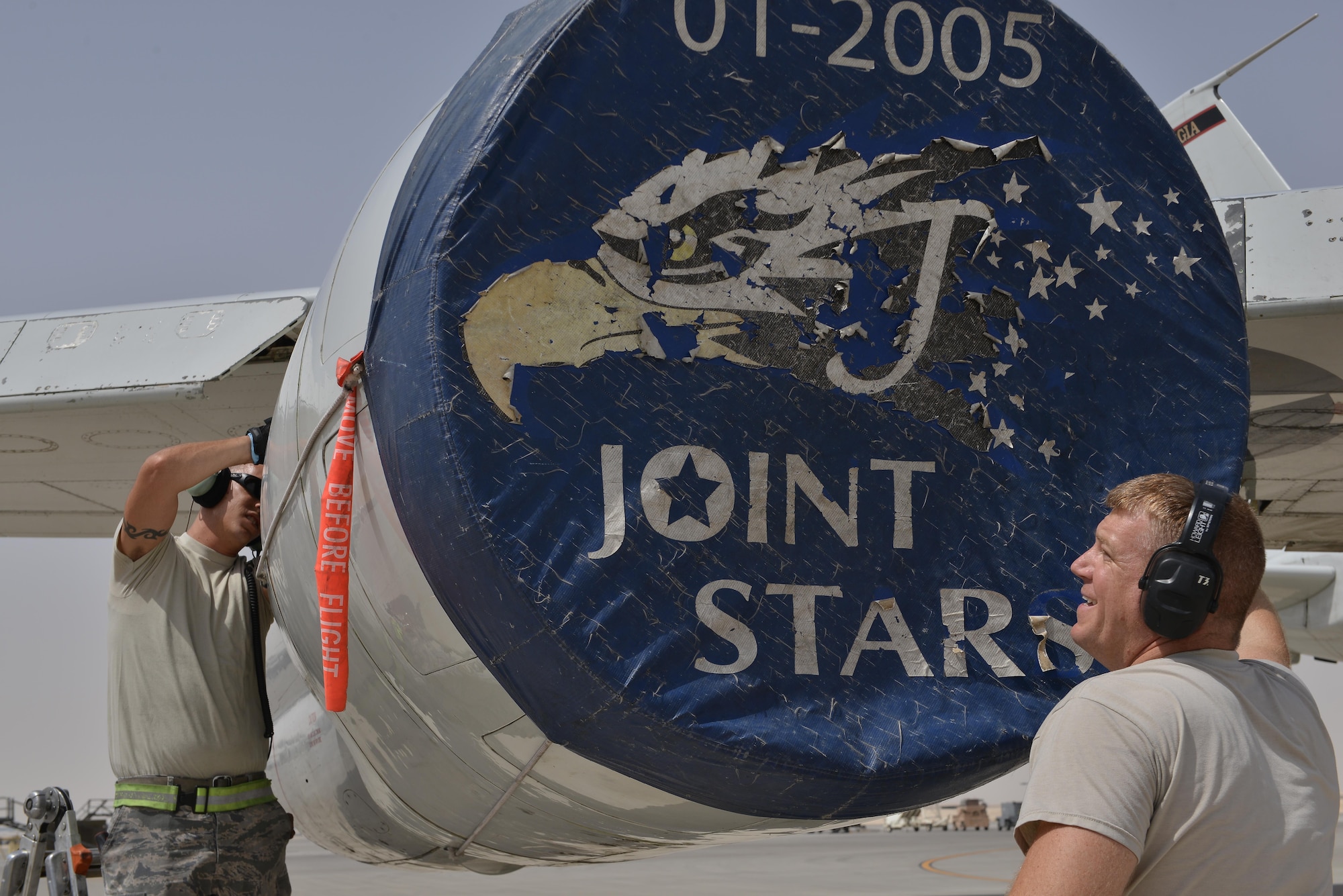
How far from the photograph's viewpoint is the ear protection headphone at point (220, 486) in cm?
346

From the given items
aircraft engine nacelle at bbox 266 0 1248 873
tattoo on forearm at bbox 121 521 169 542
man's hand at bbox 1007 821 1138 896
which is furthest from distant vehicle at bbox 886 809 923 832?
man's hand at bbox 1007 821 1138 896

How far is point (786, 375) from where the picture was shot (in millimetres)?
2336

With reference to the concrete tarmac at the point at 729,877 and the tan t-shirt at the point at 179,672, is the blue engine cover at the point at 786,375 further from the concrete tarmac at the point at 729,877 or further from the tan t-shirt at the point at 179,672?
the concrete tarmac at the point at 729,877

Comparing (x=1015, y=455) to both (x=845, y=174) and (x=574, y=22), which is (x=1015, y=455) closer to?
(x=845, y=174)

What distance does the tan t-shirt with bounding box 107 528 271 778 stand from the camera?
3.37 metres

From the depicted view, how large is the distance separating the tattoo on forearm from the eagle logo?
161 centimetres

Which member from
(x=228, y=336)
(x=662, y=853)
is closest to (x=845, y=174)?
(x=662, y=853)

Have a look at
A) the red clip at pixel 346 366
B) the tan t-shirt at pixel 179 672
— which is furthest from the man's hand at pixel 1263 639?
the tan t-shirt at pixel 179 672

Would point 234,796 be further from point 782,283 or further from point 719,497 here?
point 782,283

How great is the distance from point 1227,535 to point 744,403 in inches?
34.5

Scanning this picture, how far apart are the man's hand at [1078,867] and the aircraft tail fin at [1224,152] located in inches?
279

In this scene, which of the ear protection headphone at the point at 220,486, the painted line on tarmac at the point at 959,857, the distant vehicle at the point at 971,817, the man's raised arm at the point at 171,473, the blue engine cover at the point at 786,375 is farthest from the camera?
the distant vehicle at the point at 971,817

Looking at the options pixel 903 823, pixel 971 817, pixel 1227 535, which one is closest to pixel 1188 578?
pixel 1227 535

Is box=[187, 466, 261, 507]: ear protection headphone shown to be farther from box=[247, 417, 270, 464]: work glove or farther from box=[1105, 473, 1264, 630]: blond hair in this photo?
box=[1105, 473, 1264, 630]: blond hair
